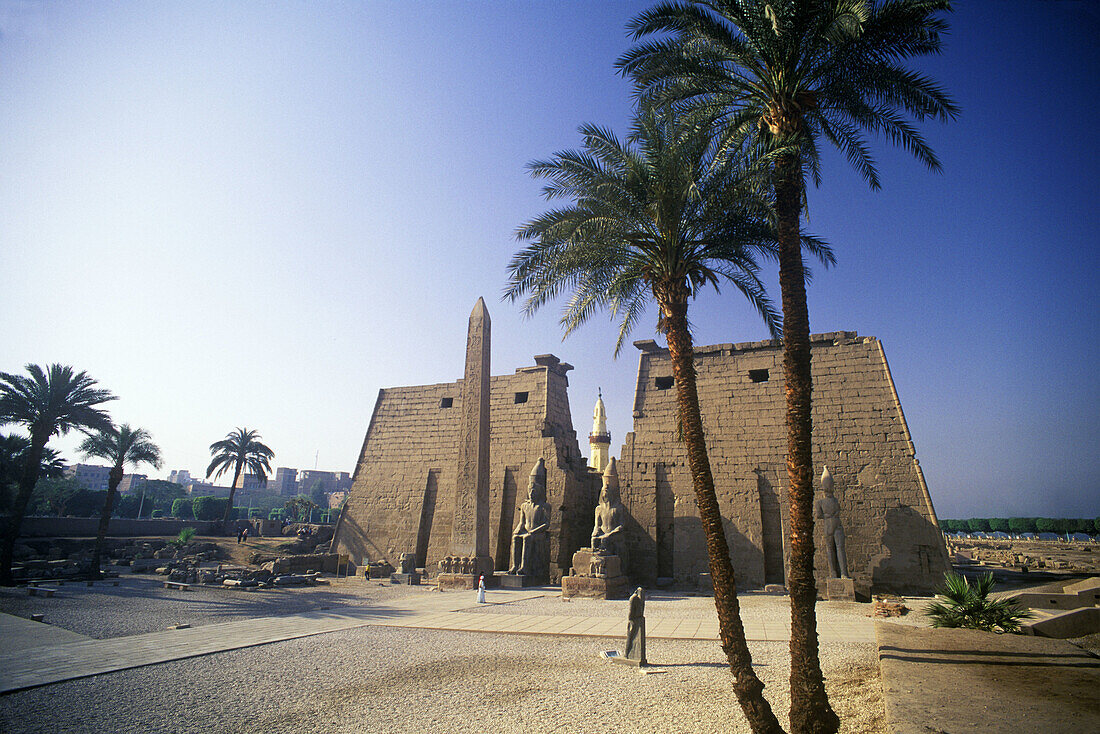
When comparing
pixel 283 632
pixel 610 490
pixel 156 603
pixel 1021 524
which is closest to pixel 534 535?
pixel 610 490

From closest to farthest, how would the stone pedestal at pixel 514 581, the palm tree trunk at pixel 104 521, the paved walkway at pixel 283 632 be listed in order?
the paved walkway at pixel 283 632, the palm tree trunk at pixel 104 521, the stone pedestal at pixel 514 581

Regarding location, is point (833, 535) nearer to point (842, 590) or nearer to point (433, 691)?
point (842, 590)

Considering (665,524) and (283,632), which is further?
(665,524)

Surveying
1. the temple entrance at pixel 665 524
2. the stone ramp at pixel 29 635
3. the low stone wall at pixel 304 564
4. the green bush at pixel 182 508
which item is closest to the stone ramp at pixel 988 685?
the stone ramp at pixel 29 635

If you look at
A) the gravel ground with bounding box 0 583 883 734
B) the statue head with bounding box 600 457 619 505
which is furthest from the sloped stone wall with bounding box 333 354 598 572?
the gravel ground with bounding box 0 583 883 734

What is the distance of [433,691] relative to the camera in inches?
215

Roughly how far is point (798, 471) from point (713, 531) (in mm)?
899

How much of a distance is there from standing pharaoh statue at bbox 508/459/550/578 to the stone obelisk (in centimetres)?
90

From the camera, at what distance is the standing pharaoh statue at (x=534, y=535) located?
15.0 metres

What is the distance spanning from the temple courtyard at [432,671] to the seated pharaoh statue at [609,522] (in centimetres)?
325

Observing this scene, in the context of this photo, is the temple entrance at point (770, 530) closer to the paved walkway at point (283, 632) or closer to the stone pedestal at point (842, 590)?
the stone pedestal at point (842, 590)

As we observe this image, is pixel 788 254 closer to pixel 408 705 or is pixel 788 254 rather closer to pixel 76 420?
pixel 408 705

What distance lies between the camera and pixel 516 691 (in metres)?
5.42

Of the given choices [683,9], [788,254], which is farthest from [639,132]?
[788,254]
